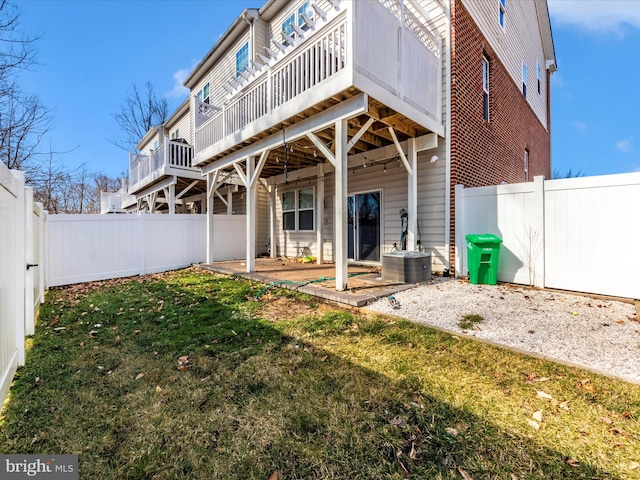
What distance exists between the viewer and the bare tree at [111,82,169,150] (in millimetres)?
24469

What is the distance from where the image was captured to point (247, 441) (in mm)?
1915

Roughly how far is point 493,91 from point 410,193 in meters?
5.07

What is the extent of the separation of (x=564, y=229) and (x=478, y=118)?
4096 millimetres

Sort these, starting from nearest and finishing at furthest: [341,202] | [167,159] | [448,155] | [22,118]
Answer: [341,202], [448,155], [22,118], [167,159]

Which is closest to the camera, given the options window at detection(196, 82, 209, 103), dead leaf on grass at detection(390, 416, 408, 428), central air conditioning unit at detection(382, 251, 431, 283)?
dead leaf on grass at detection(390, 416, 408, 428)

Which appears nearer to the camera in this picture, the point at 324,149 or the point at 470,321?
the point at 470,321

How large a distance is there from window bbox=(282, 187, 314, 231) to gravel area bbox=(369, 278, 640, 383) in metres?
5.62

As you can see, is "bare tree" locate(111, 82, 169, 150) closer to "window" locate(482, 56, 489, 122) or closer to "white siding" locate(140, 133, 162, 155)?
"white siding" locate(140, 133, 162, 155)

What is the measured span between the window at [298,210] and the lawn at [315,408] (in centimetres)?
701

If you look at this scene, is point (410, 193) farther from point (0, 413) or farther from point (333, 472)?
point (0, 413)

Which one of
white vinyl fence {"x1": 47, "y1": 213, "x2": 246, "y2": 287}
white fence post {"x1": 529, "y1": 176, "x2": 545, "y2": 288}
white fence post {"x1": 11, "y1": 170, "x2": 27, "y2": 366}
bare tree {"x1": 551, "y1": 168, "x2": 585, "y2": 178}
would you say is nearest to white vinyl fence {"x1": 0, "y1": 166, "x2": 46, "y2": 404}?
white fence post {"x1": 11, "y1": 170, "x2": 27, "y2": 366}

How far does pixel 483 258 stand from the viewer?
595cm

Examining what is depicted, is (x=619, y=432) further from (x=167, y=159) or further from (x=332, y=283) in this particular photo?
(x=167, y=159)

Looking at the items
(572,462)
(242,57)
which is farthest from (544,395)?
(242,57)
